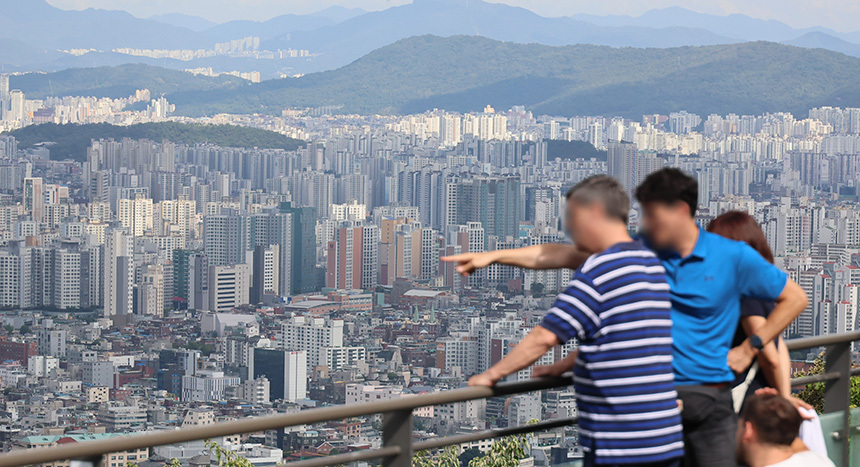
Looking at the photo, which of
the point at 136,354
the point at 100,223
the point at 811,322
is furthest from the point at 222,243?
the point at 811,322

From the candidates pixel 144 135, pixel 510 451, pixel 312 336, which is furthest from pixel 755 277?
pixel 144 135

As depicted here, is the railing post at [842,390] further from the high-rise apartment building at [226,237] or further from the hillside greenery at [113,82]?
the hillside greenery at [113,82]

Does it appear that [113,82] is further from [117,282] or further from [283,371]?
[283,371]

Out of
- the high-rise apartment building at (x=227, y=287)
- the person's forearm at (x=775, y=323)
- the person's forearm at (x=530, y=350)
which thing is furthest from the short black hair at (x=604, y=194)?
the high-rise apartment building at (x=227, y=287)

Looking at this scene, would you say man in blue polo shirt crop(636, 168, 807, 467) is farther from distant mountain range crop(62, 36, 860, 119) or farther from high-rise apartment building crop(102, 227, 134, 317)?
distant mountain range crop(62, 36, 860, 119)

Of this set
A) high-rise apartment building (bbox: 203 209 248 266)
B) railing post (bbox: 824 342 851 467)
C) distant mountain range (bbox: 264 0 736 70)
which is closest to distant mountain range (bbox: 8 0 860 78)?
distant mountain range (bbox: 264 0 736 70)

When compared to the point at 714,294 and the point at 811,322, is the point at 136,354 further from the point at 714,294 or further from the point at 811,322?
the point at 714,294
